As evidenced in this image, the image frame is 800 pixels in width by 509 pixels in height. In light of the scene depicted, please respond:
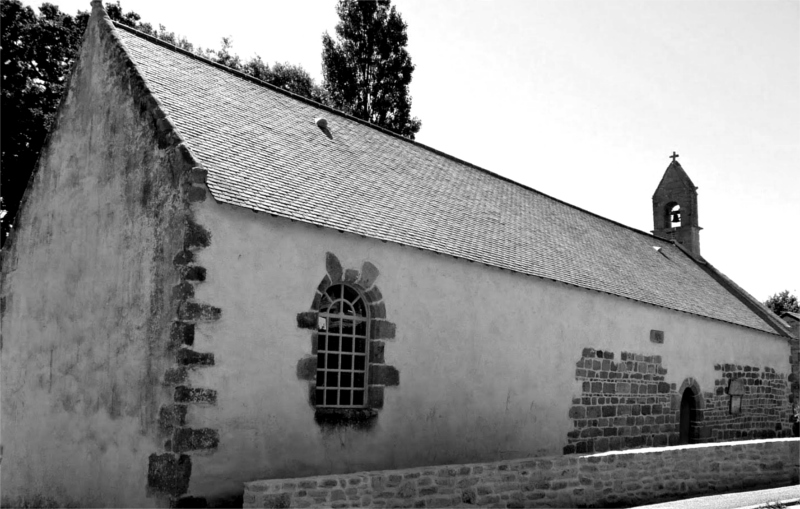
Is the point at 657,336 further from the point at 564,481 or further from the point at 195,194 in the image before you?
the point at 195,194

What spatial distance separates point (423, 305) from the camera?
1165cm

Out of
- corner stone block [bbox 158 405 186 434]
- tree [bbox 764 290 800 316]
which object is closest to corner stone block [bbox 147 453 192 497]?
corner stone block [bbox 158 405 186 434]

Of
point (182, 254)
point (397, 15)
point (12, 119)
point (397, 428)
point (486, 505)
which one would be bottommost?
point (486, 505)

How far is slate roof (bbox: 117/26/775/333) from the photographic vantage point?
10547mm

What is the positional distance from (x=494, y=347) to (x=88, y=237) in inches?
263

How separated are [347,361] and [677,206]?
20721mm

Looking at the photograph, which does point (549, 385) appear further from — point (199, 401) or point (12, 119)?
point (12, 119)

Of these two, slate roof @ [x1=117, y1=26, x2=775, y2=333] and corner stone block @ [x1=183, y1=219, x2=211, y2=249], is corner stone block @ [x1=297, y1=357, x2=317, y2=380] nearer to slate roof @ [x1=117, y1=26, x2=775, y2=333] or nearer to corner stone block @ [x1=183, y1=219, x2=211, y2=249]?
slate roof @ [x1=117, y1=26, x2=775, y2=333]

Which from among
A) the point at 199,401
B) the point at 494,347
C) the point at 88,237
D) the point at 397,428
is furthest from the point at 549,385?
the point at 88,237

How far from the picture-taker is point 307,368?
392 inches

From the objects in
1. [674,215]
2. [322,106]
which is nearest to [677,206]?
[674,215]

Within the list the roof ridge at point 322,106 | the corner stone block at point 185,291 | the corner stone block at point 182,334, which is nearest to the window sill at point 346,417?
the corner stone block at point 182,334

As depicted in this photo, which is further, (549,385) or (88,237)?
(549,385)

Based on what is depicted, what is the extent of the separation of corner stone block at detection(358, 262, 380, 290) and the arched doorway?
34.2ft
